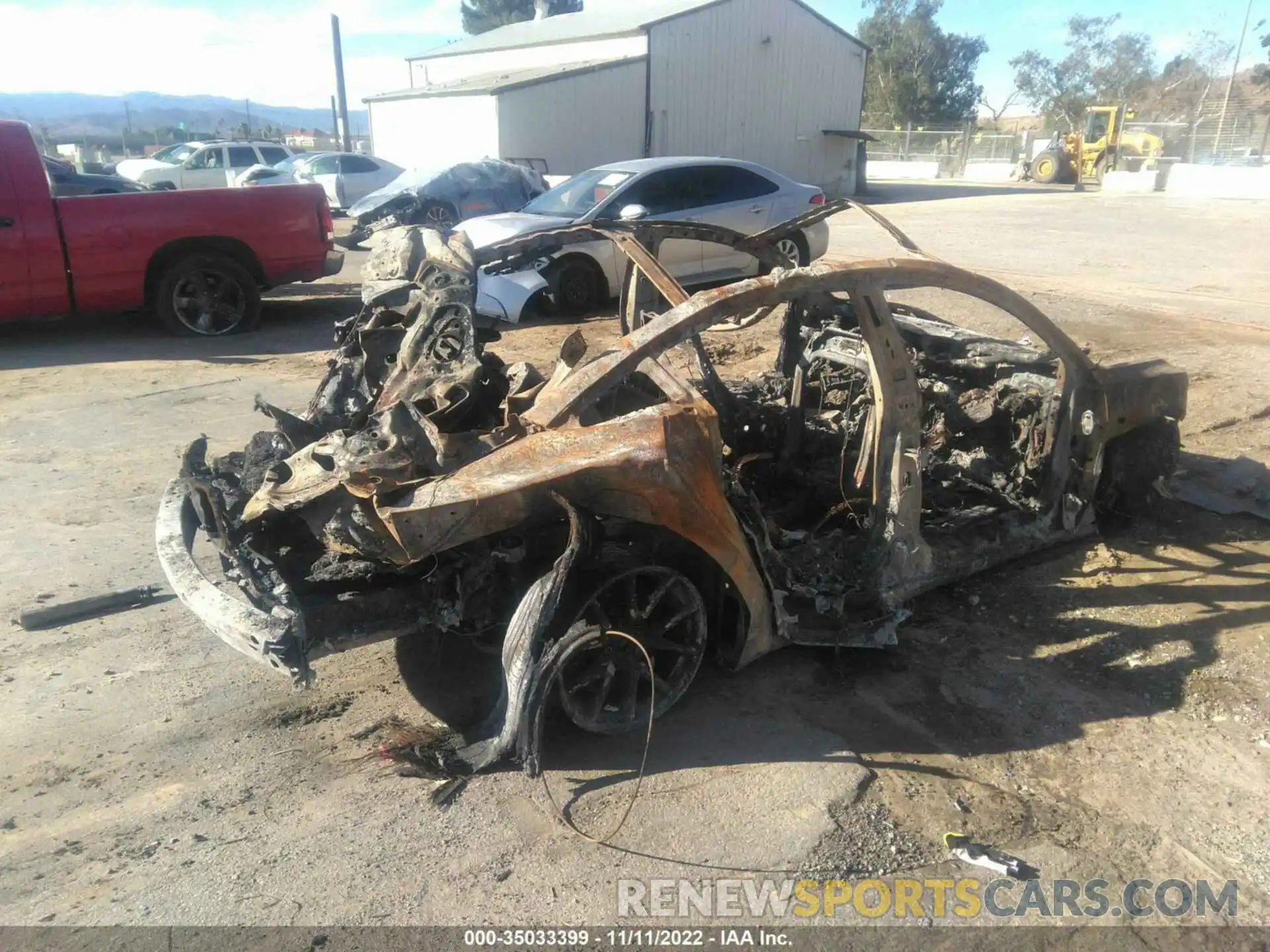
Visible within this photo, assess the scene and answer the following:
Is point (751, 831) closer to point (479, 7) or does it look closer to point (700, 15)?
point (700, 15)

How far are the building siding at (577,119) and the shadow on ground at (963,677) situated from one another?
21.7 meters

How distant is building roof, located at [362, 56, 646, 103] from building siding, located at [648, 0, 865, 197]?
5.68ft

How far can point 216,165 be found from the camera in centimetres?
2278

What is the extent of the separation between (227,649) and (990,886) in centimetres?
308

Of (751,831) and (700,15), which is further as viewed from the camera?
(700,15)

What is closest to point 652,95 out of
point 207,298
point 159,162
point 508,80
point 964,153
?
point 508,80

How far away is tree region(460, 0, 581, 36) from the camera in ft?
205

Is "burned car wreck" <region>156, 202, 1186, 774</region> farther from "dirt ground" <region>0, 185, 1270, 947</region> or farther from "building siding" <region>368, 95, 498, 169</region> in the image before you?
"building siding" <region>368, 95, 498, 169</region>

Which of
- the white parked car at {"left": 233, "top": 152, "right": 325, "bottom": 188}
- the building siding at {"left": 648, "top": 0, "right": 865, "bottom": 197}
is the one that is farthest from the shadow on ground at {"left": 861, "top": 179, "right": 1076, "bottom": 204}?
the white parked car at {"left": 233, "top": 152, "right": 325, "bottom": 188}

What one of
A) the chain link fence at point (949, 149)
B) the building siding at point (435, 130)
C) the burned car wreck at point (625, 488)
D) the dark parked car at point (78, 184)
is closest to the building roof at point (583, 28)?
the building siding at point (435, 130)

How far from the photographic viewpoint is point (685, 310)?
10.2ft

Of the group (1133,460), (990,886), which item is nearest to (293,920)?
(990,886)

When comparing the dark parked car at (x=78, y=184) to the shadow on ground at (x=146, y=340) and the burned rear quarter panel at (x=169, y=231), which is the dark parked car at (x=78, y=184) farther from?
the shadow on ground at (x=146, y=340)

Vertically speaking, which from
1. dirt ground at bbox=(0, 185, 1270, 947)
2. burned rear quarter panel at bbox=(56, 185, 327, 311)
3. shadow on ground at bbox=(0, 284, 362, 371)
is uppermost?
burned rear quarter panel at bbox=(56, 185, 327, 311)
